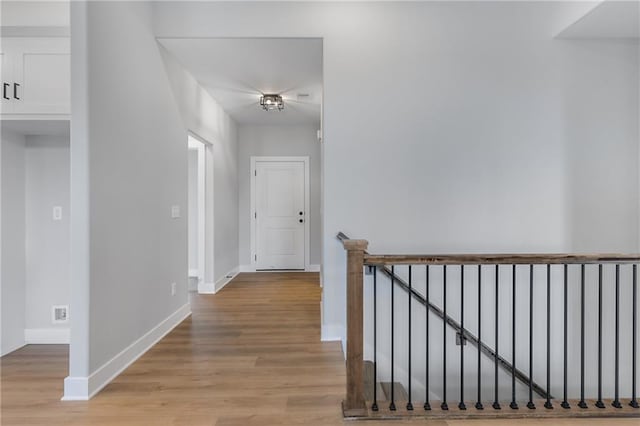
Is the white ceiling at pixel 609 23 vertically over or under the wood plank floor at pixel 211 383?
over

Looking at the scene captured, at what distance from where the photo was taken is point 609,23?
2.73m

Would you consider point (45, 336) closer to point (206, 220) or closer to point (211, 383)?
point (211, 383)

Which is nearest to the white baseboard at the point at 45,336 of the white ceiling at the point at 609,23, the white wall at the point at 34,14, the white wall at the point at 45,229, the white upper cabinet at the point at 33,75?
the white wall at the point at 45,229

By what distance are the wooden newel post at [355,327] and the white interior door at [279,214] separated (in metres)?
4.19

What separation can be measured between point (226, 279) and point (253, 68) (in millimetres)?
2988

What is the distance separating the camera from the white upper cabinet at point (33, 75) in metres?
2.42

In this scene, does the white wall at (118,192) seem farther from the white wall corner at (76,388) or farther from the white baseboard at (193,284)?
the white baseboard at (193,284)

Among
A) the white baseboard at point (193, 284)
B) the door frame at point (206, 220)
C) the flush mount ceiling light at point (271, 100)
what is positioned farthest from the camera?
the white baseboard at point (193, 284)

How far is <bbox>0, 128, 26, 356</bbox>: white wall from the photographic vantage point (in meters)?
2.70

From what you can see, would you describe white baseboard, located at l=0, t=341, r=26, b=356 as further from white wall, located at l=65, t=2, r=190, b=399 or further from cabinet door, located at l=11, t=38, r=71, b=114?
cabinet door, located at l=11, t=38, r=71, b=114

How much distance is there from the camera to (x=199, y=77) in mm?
3818

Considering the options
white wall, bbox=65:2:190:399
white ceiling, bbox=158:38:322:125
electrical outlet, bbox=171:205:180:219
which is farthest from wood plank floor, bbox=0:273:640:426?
white ceiling, bbox=158:38:322:125

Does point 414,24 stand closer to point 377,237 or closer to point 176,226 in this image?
point 377,237

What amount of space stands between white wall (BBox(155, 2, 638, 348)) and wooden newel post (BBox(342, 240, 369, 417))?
971 mm
